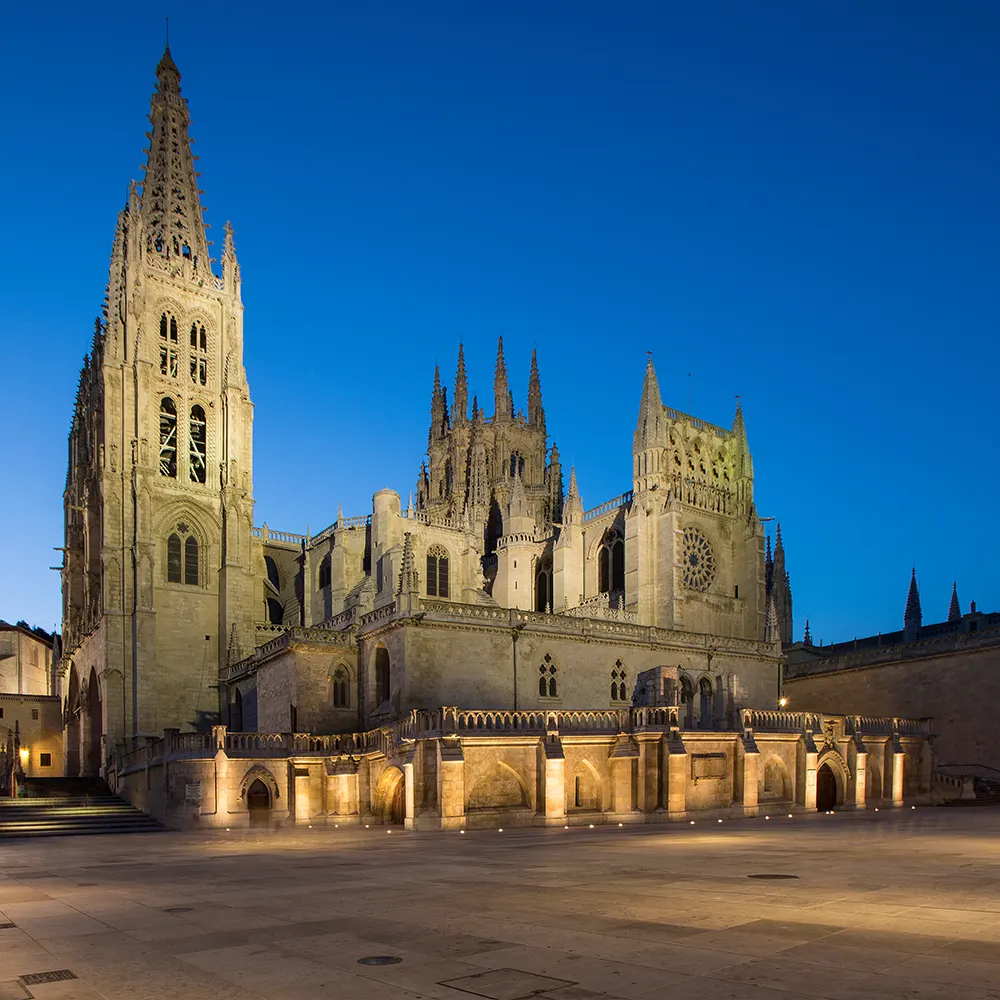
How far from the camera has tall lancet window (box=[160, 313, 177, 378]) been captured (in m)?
54.1

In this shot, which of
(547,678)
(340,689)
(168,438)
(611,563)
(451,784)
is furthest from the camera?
(611,563)

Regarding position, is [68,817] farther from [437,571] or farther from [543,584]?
[543,584]

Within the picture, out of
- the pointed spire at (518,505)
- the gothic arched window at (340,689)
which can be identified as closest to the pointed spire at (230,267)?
the pointed spire at (518,505)

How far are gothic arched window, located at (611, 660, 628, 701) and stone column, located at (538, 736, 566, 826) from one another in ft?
43.6

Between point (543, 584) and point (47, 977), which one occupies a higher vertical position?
point (543, 584)

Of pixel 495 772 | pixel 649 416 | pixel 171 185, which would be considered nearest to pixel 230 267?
pixel 171 185

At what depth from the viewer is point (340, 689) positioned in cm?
3859

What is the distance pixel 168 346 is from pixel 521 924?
165ft

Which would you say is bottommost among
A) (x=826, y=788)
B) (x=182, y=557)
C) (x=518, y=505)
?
(x=826, y=788)

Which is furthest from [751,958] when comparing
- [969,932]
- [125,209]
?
[125,209]

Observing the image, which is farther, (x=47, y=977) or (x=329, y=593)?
(x=329, y=593)

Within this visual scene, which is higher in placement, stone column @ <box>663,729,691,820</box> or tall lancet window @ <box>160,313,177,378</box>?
tall lancet window @ <box>160,313,177,378</box>

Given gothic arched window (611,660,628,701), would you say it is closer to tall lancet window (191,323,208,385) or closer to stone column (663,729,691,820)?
stone column (663,729,691,820)

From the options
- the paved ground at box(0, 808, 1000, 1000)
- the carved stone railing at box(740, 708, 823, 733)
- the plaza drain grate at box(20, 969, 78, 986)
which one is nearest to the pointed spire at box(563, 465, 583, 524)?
the carved stone railing at box(740, 708, 823, 733)
